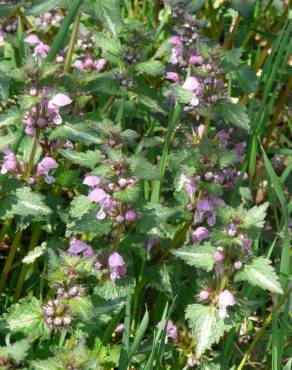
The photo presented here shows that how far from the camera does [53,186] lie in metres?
3.10

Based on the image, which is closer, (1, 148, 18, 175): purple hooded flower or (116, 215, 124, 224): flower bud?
(116, 215, 124, 224): flower bud

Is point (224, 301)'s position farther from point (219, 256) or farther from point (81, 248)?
point (81, 248)

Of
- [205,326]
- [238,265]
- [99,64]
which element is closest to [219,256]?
[238,265]

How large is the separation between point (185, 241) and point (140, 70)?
744mm

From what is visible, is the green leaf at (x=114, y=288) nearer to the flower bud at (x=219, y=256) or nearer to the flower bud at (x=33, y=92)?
the flower bud at (x=219, y=256)

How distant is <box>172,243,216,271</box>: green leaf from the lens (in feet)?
7.31

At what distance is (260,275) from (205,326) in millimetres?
246

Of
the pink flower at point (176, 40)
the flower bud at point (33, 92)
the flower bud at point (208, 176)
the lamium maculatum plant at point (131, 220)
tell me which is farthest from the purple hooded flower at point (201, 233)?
the pink flower at point (176, 40)

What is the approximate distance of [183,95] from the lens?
8.68 feet

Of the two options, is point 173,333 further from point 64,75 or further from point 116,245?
point 64,75

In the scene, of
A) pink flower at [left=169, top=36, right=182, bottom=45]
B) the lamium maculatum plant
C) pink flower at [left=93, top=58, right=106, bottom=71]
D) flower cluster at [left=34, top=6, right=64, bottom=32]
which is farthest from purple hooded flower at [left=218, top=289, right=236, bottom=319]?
flower cluster at [left=34, top=6, right=64, bottom=32]

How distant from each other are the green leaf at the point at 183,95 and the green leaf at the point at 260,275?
2.30 ft

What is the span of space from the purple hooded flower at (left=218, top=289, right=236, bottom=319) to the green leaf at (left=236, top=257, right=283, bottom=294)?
0.06 m

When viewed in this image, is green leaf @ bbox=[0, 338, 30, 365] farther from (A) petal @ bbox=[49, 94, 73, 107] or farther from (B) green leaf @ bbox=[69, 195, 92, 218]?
(A) petal @ bbox=[49, 94, 73, 107]
